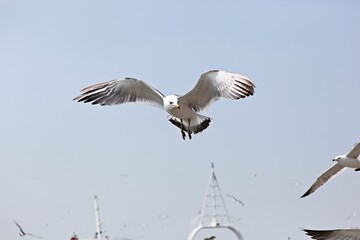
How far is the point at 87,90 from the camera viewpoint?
6.43 m

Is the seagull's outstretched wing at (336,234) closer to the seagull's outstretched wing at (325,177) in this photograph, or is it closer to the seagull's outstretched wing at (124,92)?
the seagull's outstretched wing at (325,177)

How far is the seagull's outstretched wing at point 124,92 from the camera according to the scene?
6.52 metres

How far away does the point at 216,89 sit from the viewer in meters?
6.34

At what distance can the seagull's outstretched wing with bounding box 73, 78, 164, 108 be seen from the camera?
6.52m

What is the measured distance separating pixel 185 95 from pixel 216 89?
25cm

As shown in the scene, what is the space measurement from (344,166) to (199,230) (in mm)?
13851

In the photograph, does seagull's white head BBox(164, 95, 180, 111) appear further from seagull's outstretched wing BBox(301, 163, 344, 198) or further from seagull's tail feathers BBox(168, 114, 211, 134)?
seagull's outstretched wing BBox(301, 163, 344, 198)

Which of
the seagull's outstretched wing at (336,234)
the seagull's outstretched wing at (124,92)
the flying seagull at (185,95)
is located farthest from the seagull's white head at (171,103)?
the seagull's outstretched wing at (336,234)

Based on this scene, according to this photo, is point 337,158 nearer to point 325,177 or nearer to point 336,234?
point 325,177

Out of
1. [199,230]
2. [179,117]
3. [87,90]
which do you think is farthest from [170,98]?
[199,230]

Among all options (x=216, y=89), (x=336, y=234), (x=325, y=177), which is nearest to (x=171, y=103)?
(x=216, y=89)

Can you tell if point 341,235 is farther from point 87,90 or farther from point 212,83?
point 87,90

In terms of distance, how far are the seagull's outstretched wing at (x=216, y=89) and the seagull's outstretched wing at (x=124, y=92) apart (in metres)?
0.28

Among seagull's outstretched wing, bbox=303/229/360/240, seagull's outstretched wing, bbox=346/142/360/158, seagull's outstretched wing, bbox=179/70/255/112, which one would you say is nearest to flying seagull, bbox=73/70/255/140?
seagull's outstretched wing, bbox=179/70/255/112
